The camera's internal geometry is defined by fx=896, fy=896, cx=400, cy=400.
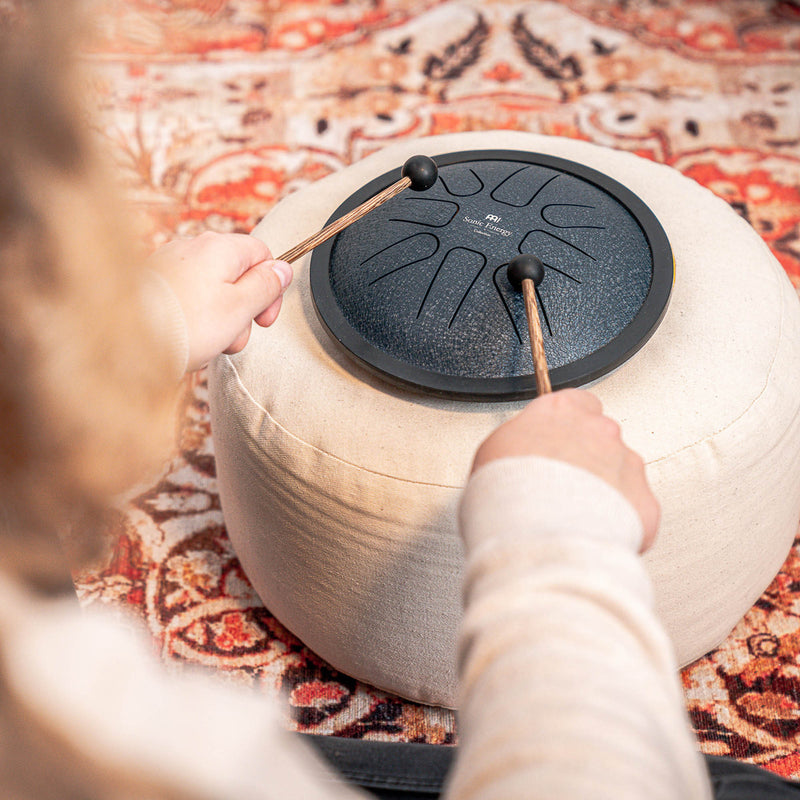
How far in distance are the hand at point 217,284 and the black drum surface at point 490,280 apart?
15cm

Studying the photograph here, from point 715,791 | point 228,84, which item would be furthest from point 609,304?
point 228,84

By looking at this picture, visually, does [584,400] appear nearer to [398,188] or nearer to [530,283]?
[530,283]

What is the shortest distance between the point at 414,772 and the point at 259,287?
1.35 ft

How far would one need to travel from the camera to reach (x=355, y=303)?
3.10 feet

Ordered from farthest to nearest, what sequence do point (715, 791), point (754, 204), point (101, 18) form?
point (754, 204) → point (715, 791) → point (101, 18)

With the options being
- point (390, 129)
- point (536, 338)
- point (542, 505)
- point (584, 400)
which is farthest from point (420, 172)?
point (390, 129)

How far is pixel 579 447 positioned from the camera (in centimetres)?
59

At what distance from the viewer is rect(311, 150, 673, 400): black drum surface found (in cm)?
88

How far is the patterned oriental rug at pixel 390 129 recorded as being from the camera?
1.08 metres

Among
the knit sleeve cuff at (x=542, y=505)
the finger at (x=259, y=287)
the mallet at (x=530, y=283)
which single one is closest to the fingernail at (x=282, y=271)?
the finger at (x=259, y=287)

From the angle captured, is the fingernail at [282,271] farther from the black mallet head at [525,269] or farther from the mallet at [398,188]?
the black mallet head at [525,269]

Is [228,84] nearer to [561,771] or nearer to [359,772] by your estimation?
[359,772]

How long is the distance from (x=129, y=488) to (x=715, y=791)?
1.55 feet

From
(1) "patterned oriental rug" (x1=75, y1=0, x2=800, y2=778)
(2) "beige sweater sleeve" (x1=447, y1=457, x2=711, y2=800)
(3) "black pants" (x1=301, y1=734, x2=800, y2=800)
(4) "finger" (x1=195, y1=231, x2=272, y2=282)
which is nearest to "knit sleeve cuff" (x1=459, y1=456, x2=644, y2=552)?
(2) "beige sweater sleeve" (x1=447, y1=457, x2=711, y2=800)
